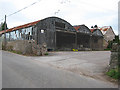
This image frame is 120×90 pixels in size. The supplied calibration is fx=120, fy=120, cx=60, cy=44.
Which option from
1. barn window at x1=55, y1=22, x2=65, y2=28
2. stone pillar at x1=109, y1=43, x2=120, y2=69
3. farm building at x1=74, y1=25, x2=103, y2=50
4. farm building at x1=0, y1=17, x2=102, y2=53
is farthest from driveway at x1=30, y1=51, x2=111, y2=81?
farm building at x1=74, y1=25, x2=103, y2=50

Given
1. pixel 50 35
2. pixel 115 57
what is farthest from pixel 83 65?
pixel 50 35

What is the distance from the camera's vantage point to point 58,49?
23.7m

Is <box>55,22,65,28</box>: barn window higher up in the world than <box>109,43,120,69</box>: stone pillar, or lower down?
higher up

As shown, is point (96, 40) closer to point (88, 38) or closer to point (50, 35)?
point (88, 38)

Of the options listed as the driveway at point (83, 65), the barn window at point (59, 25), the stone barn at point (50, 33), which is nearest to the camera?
the driveway at point (83, 65)

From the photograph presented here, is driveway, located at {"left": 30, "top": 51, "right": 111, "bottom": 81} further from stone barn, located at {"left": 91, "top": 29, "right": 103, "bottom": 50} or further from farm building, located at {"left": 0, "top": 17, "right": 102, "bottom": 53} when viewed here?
stone barn, located at {"left": 91, "top": 29, "right": 103, "bottom": 50}

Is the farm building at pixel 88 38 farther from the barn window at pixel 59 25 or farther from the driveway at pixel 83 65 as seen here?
the driveway at pixel 83 65

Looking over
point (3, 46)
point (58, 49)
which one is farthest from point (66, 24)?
point (3, 46)

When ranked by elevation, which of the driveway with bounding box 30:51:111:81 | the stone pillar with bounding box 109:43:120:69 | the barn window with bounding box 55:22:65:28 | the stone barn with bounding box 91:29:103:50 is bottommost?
the driveway with bounding box 30:51:111:81

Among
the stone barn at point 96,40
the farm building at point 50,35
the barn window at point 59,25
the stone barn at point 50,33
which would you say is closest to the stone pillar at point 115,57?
the farm building at point 50,35

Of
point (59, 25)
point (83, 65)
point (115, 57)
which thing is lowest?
point (83, 65)

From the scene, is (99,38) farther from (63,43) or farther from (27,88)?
(27,88)

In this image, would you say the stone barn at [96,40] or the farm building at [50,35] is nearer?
the farm building at [50,35]

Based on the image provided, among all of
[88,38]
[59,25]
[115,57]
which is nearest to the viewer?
[115,57]
